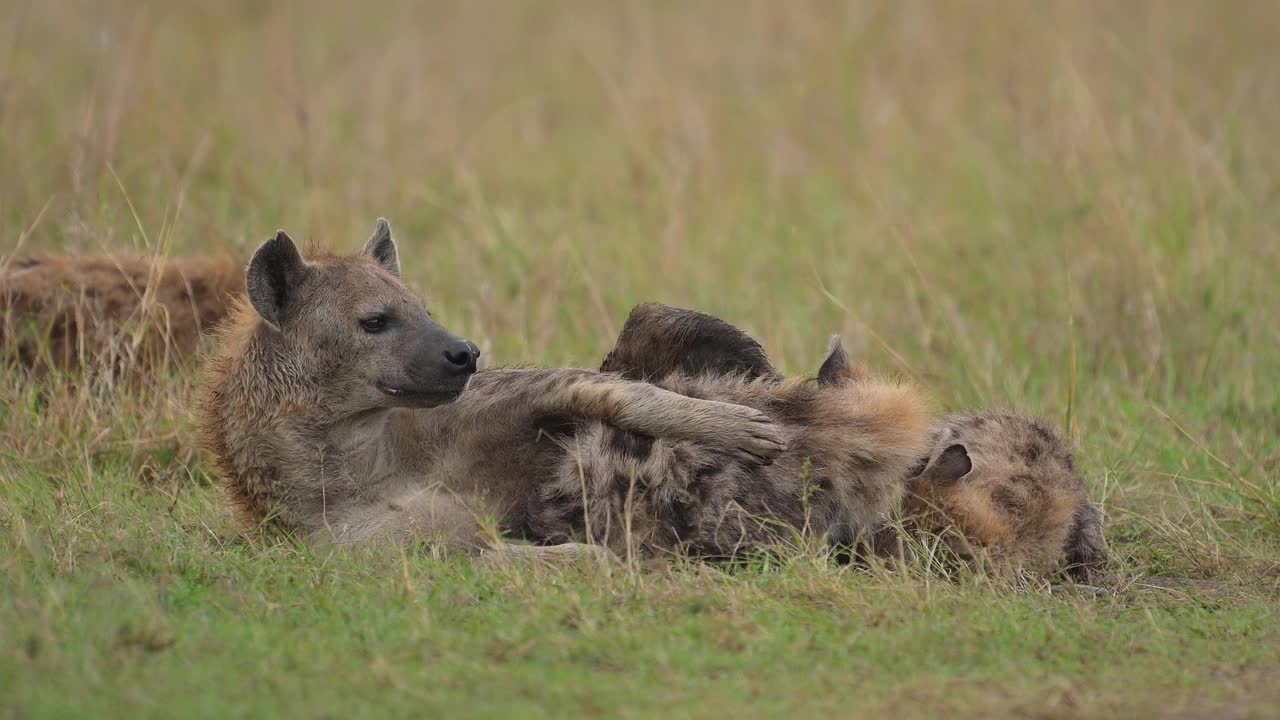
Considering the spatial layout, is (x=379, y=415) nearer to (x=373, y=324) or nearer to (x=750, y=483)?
(x=373, y=324)

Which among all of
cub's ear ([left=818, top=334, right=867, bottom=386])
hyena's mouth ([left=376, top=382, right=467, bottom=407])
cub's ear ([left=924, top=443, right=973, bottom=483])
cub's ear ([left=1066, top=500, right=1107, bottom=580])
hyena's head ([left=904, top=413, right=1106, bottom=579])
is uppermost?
cub's ear ([left=818, top=334, right=867, bottom=386])

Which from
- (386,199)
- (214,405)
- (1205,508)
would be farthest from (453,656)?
(386,199)

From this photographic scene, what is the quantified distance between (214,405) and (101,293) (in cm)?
136

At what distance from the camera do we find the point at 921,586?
3775 mm

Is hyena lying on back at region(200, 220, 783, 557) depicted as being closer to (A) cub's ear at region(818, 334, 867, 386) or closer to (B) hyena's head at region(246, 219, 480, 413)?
(B) hyena's head at region(246, 219, 480, 413)

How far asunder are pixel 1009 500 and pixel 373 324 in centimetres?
171

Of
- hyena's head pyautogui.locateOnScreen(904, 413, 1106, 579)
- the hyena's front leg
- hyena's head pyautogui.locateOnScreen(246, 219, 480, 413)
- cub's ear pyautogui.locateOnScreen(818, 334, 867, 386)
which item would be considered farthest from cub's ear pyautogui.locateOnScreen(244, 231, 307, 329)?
hyena's head pyautogui.locateOnScreen(904, 413, 1106, 579)

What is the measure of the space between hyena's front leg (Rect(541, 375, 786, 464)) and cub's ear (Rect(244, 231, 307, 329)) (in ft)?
2.44

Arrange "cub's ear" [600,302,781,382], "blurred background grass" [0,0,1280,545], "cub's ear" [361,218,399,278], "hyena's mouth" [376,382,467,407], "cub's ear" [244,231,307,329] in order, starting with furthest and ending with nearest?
"blurred background grass" [0,0,1280,545] → "cub's ear" [361,218,399,278] → "cub's ear" [600,302,781,382] → "cub's ear" [244,231,307,329] → "hyena's mouth" [376,382,467,407]

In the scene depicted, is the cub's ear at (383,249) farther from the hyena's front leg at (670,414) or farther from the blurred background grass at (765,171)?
the blurred background grass at (765,171)

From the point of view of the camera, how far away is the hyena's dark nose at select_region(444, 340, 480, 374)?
13.6 feet

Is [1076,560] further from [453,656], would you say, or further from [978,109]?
[978,109]

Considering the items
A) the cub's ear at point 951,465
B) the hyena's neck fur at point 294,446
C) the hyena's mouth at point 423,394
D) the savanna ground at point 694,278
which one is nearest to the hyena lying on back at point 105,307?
the savanna ground at point 694,278

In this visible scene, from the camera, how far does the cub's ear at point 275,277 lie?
427 cm
